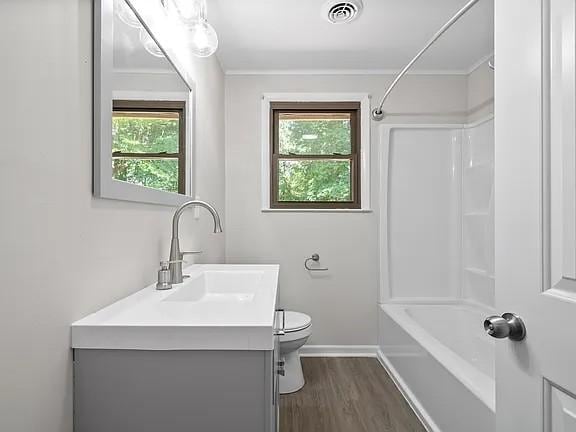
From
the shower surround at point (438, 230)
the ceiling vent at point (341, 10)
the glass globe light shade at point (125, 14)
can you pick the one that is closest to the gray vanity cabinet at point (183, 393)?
the glass globe light shade at point (125, 14)

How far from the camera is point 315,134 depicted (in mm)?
3078

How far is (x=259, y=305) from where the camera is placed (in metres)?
1.07

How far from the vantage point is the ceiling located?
212 centimetres

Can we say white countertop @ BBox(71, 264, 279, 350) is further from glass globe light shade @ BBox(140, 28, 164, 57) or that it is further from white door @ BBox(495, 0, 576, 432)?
glass globe light shade @ BBox(140, 28, 164, 57)

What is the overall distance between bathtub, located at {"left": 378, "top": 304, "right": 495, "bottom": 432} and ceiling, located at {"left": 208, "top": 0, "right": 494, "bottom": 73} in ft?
6.18

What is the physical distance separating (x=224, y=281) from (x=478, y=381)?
120 cm

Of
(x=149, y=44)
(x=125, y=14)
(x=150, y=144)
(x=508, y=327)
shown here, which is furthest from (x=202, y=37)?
(x=508, y=327)

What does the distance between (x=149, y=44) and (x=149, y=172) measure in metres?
0.48

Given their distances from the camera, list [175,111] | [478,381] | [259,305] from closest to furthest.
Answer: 1. [259,305]
2. [478,381]
3. [175,111]

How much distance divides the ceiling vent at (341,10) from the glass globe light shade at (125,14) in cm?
116

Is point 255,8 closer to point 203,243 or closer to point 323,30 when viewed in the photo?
point 323,30

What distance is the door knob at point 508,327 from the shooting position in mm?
749

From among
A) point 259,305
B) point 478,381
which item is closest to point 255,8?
point 259,305

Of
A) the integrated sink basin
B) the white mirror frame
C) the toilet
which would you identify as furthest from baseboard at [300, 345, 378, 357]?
the white mirror frame
